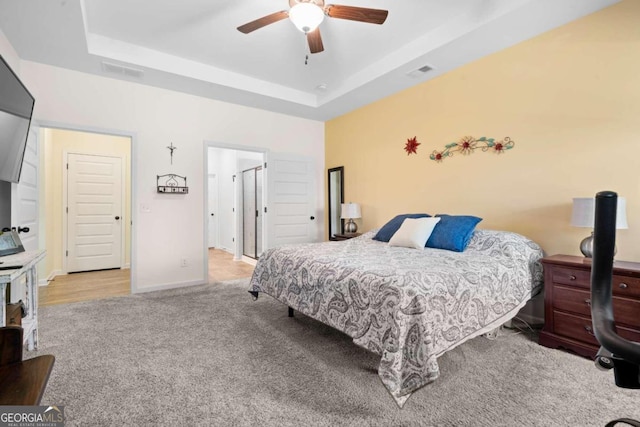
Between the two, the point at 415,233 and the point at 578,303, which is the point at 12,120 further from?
the point at 578,303

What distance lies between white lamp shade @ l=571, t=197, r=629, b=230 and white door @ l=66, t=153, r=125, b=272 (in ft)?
21.2

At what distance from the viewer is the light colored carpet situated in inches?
60.6

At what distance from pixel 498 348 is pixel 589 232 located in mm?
1325

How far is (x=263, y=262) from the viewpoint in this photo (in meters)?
2.95

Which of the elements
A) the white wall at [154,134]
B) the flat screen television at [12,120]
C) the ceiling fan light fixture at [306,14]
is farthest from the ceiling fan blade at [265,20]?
the white wall at [154,134]

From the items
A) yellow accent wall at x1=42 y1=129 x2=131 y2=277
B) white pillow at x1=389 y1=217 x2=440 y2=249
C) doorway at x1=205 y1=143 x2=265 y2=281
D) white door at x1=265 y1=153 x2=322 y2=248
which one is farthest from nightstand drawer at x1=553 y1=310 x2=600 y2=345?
yellow accent wall at x1=42 y1=129 x2=131 y2=277

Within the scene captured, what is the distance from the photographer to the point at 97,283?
14.4 feet

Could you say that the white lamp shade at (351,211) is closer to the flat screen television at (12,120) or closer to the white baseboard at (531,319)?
the white baseboard at (531,319)

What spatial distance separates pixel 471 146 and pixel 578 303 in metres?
1.84

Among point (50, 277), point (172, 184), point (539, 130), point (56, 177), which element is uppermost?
point (539, 130)

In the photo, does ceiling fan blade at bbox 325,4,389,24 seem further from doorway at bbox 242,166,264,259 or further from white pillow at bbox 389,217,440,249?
doorway at bbox 242,166,264,259

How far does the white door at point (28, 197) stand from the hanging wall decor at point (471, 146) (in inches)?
172

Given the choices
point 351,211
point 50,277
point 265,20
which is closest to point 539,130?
point 351,211

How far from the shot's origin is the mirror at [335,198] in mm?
5254
